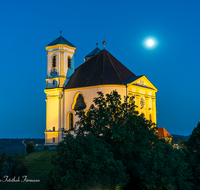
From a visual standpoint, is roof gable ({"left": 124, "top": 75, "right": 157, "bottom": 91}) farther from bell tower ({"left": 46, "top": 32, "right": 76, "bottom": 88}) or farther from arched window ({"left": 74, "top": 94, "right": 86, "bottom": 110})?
bell tower ({"left": 46, "top": 32, "right": 76, "bottom": 88})

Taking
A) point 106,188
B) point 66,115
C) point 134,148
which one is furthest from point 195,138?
point 66,115

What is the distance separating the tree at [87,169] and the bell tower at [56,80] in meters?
30.5

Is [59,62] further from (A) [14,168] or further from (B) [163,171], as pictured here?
(B) [163,171]

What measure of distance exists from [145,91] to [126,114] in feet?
84.7

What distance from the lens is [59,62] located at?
2227 inches

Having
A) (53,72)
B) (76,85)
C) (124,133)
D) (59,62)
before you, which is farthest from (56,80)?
(124,133)

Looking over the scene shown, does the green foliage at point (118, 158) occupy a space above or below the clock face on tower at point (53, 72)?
below

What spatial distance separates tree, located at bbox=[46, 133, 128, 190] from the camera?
22750mm

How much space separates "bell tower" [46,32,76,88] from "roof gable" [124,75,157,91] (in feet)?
38.7

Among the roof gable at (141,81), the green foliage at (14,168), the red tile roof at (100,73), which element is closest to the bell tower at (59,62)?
the red tile roof at (100,73)

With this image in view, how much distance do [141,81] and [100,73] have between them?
7202 mm

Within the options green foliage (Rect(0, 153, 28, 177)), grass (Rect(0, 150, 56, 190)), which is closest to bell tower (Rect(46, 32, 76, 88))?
grass (Rect(0, 150, 56, 190))

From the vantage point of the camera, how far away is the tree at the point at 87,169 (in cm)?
2275

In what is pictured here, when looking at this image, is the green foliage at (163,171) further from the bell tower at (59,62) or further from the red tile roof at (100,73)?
the bell tower at (59,62)
